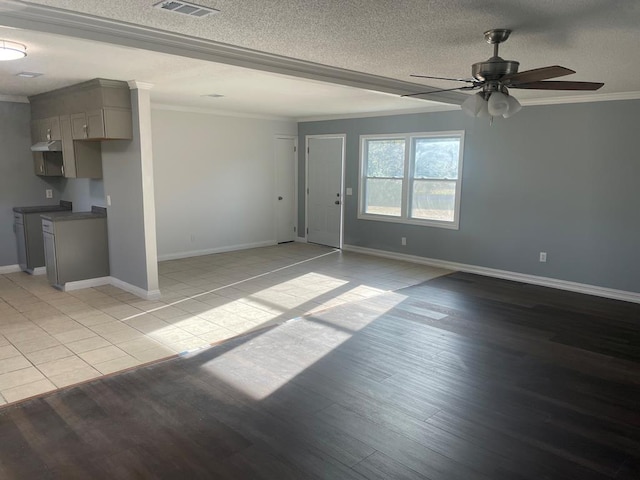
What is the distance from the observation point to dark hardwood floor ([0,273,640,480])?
7.98ft

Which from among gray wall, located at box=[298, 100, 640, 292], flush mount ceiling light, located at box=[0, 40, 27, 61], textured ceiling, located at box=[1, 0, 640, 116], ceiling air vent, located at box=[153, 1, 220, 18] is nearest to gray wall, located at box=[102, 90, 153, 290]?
flush mount ceiling light, located at box=[0, 40, 27, 61]

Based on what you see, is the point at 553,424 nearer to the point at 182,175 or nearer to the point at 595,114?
the point at 595,114

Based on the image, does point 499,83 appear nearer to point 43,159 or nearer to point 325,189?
point 325,189

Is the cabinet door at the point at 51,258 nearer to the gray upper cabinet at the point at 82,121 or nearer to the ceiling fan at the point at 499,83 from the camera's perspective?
the gray upper cabinet at the point at 82,121

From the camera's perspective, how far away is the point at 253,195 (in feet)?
27.5

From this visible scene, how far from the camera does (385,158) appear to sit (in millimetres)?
7676

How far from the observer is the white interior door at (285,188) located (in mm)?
8750

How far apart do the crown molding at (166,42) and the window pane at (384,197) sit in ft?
9.59

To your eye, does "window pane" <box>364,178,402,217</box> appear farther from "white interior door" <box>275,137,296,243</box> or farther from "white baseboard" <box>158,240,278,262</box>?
"white baseboard" <box>158,240,278,262</box>

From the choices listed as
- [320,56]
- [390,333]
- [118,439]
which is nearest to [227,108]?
[320,56]

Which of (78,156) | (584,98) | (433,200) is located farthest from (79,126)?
(584,98)

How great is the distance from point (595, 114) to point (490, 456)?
4624 millimetres

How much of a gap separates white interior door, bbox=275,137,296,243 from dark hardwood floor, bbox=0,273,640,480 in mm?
4667

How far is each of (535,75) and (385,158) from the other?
4751mm
